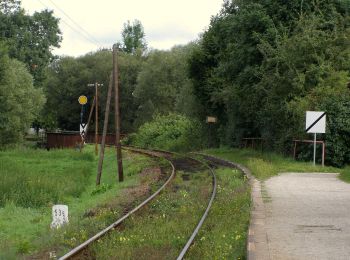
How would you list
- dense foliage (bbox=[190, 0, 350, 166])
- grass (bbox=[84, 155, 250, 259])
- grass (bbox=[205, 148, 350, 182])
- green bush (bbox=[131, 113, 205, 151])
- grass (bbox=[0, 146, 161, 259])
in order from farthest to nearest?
green bush (bbox=[131, 113, 205, 151]), dense foliage (bbox=[190, 0, 350, 166]), grass (bbox=[205, 148, 350, 182]), grass (bbox=[0, 146, 161, 259]), grass (bbox=[84, 155, 250, 259])

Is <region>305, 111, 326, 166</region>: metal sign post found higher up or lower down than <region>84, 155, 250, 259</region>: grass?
higher up

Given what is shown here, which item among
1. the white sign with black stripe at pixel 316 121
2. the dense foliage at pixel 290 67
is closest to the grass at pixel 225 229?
the white sign with black stripe at pixel 316 121

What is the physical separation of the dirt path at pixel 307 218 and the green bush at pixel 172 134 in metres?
35.2

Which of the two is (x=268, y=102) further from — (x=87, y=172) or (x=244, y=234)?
(x=244, y=234)

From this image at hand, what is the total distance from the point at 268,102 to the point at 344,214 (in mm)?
18747

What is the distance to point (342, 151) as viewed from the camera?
87.0ft

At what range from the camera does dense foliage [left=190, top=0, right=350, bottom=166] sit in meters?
27.8

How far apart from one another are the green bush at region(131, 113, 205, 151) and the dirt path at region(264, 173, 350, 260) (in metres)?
35.2

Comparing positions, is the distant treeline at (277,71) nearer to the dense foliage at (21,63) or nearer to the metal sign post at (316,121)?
the metal sign post at (316,121)

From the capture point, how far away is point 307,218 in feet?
40.2

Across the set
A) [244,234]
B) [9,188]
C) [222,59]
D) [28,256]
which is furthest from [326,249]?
[222,59]

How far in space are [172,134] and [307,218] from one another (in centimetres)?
5094

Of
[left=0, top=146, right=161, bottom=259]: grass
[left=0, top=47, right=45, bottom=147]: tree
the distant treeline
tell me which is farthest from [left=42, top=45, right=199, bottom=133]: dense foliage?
[left=0, top=146, right=161, bottom=259]: grass

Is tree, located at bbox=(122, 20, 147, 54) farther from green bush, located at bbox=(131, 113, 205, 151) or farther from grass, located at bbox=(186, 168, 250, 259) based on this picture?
grass, located at bbox=(186, 168, 250, 259)
